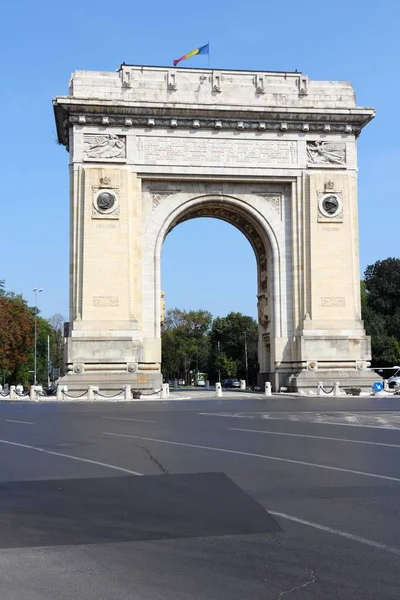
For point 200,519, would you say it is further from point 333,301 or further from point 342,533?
point 333,301

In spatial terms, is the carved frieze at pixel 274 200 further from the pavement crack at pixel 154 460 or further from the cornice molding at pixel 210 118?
the pavement crack at pixel 154 460

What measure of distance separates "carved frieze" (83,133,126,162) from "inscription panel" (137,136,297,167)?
3.12 ft

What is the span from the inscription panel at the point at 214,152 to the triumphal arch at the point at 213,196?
0.16 feet

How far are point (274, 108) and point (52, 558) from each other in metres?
31.4

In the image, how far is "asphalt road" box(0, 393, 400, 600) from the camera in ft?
15.0

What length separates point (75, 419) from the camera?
17.6 m

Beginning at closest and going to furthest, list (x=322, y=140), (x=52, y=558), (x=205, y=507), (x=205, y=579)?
(x=205, y=579) < (x=52, y=558) < (x=205, y=507) < (x=322, y=140)

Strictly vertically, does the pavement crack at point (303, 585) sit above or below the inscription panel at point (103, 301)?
below

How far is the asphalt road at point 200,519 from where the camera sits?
456cm

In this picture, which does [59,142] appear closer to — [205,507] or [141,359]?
[141,359]

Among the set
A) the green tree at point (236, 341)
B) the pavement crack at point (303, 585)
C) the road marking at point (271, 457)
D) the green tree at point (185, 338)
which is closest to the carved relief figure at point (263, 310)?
the road marking at point (271, 457)

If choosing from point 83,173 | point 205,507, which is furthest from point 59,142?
point 205,507

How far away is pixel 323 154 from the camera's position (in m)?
35.3

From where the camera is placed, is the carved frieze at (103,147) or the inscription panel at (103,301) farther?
the carved frieze at (103,147)
